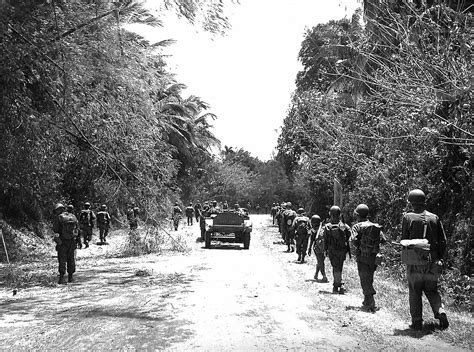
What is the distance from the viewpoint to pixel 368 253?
8.80 meters

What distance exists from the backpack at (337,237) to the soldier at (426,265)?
10.8 feet

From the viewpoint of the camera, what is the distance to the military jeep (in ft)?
68.7

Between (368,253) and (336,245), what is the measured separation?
5.73 ft

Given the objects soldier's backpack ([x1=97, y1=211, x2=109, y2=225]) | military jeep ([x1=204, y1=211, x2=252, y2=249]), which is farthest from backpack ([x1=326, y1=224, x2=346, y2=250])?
soldier's backpack ([x1=97, y1=211, x2=109, y2=225])

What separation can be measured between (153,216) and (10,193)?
7.40 m

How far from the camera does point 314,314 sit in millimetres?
8367

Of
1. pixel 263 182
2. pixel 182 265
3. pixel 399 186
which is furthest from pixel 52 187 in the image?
pixel 263 182

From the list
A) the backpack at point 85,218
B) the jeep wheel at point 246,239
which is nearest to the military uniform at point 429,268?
the jeep wheel at point 246,239

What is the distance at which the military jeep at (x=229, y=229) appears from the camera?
68.7 ft

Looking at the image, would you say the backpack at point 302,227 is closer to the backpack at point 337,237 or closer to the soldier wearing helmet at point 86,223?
the backpack at point 337,237

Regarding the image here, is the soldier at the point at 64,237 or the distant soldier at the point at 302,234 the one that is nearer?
the soldier at the point at 64,237

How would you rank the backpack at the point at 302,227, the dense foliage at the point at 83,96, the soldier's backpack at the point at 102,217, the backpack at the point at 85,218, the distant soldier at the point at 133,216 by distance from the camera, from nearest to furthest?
the dense foliage at the point at 83,96 → the distant soldier at the point at 133,216 → the backpack at the point at 302,227 → the backpack at the point at 85,218 → the soldier's backpack at the point at 102,217

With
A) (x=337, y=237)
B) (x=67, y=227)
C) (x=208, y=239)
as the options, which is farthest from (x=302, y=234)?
(x=67, y=227)

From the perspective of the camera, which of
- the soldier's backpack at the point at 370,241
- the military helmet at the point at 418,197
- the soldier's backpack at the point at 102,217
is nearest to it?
the military helmet at the point at 418,197
